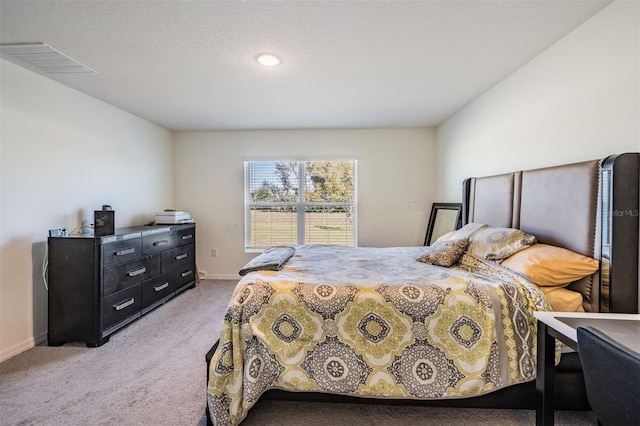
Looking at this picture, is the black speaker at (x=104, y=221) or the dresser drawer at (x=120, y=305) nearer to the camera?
the dresser drawer at (x=120, y=305)

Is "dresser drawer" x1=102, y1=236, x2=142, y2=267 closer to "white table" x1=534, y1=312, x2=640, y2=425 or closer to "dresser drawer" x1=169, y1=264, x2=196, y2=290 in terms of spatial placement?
"dresser drawer" x1=169, y1=264, x2=196, y2=290

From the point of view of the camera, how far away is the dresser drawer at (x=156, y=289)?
2.92 meters

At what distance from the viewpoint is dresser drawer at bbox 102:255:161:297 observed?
2.43 meters

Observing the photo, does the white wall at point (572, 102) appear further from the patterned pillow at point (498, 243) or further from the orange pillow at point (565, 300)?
the orange pillow at point (565, 300)

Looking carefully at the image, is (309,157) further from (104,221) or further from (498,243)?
(498,243)

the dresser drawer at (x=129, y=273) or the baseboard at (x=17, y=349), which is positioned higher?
the dresser drawer at (x=129, y=273)

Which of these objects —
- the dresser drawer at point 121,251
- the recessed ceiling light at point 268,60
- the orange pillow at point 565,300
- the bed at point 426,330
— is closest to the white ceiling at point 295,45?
the recessed ceiling light at point 268,60

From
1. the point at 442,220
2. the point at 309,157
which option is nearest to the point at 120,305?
the point at 309,157

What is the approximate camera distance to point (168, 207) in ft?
14.0

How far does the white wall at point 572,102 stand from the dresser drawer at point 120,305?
3737 millimetres

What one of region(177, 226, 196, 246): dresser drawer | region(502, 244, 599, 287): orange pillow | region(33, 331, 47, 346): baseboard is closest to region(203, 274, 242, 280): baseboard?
region(177, 226, 196, 246): dresser drawer

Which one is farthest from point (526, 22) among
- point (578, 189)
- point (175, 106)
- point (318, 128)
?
point (175, 106)

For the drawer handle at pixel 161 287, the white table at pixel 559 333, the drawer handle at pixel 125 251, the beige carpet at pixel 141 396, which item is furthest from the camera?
the drawer handle at pixel 161 287

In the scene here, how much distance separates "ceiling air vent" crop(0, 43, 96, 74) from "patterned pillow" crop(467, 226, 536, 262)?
3.38 m
